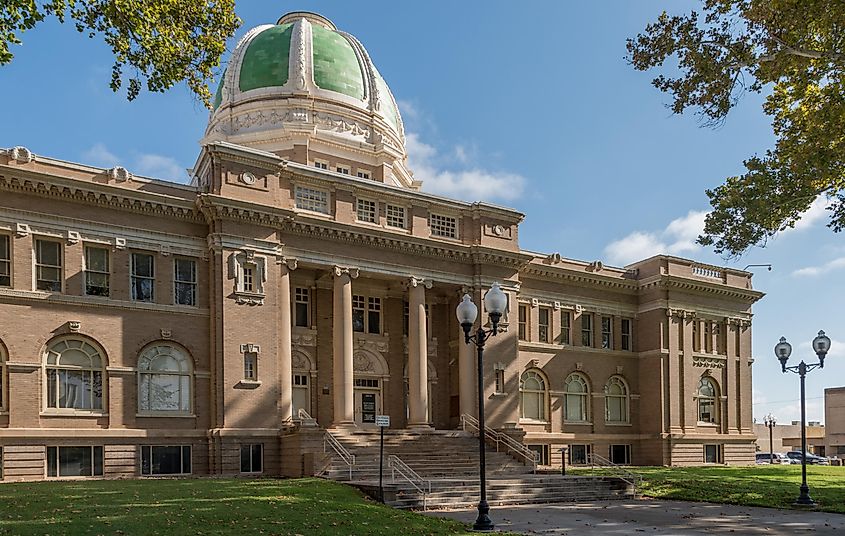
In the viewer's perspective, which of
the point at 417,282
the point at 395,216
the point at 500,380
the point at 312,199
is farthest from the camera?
the point at 500,380

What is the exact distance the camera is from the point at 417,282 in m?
36.2

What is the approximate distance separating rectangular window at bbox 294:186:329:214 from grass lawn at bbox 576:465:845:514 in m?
17.2

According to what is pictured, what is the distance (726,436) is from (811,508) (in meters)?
25.5

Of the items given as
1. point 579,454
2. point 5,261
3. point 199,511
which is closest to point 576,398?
point 579,454

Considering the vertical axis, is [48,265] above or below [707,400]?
above

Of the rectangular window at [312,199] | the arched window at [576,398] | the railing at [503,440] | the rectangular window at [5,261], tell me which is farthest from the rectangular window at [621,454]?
the rectangular window at [5,261]

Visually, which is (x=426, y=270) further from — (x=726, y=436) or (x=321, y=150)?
(x=726, y=436)

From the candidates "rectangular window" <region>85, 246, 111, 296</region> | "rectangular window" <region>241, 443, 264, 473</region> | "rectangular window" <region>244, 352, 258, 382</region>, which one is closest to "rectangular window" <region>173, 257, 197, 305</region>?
"rectangular window" <region>85, 246, 111, 296</region>

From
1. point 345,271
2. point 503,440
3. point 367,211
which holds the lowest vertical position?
point 503,440

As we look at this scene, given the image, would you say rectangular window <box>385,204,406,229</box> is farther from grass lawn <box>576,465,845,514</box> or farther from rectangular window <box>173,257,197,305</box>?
grass lawn <box>576,465,845,514</box>

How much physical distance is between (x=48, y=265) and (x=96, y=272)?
1638 mm

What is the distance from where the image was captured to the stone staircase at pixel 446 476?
24.5 metres

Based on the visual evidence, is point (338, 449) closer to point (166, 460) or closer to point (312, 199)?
point (166, 460)

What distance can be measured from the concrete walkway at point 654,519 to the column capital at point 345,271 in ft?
43.2
